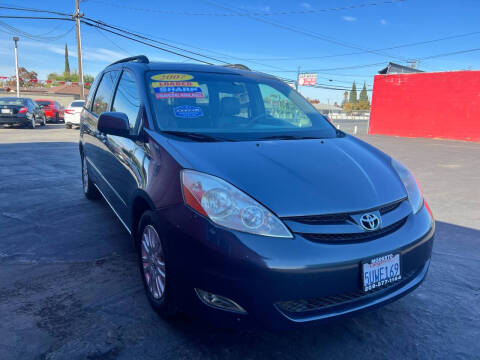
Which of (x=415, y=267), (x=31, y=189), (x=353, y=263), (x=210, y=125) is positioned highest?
(x=210, y=125)

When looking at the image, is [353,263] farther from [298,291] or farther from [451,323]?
[451,323]

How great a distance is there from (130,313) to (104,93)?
259 cm

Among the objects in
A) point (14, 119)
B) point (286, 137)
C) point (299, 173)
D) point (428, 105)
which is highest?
point (428, 105)

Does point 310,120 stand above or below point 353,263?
above

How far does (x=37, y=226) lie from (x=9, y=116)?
15.5m

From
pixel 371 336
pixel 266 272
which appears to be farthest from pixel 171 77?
pixel 371 336

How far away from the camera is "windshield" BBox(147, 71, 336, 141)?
2.78m

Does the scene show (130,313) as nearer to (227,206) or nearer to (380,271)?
(227,206)

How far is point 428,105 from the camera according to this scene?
64.3 feet

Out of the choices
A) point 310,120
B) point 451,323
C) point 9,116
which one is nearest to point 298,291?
point 451,323

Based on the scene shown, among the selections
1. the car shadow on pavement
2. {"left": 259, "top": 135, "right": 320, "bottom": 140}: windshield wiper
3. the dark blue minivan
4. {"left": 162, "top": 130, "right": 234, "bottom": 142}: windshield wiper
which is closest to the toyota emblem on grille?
the dark blue minivan

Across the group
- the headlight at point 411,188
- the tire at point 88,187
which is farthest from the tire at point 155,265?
the tire at point 88,187

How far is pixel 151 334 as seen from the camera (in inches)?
90.0

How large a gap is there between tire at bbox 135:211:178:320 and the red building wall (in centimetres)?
1948
